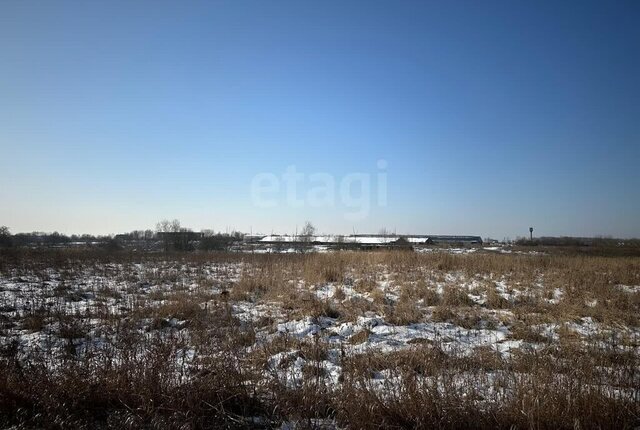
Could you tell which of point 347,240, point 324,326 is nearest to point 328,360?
point 324,326

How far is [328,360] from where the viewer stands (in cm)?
497

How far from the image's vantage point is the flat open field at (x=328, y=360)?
3.33 metres

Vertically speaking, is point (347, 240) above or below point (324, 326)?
above

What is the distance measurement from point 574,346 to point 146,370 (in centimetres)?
588

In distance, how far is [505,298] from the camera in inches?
365

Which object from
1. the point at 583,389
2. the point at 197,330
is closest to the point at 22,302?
the point at 197,330

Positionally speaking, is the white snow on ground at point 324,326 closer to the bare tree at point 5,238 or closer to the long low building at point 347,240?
the long low building at point 347,240

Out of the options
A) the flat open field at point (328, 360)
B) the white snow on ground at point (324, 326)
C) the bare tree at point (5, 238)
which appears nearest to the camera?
the flat open field at point (328, 360)

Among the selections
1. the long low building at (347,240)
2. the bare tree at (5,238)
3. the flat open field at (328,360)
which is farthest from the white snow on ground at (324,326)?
the bare tree at (5,238)

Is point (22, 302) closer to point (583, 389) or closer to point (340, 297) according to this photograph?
point (340, 297)

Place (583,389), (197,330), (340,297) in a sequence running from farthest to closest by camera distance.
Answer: (340,297)
(197,330)
(583,389)

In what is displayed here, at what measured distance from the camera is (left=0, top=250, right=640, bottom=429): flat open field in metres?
3.33

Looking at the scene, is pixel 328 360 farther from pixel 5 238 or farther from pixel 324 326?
pixel 5 238

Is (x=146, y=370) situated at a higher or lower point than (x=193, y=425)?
higher
